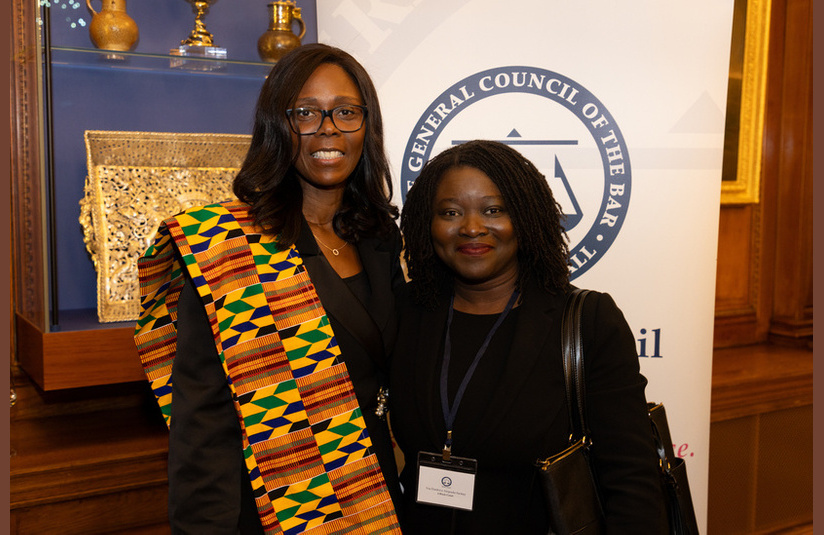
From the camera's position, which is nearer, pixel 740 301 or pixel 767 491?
pixel 767 491

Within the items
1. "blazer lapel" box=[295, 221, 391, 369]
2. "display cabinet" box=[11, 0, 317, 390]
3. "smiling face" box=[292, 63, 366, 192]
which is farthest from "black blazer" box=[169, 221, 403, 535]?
"display cabinet" box=[11, 0, 317, 390]

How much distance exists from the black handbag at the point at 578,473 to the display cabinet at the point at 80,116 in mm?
1402

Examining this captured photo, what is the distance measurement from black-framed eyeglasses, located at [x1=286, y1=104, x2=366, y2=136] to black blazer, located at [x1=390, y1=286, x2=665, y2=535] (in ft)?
1.76

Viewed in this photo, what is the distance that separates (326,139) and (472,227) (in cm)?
34

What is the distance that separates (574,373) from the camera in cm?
133

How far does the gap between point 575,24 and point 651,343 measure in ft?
3.07

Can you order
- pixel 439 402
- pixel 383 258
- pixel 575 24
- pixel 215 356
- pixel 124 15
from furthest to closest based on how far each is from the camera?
pixel 124 15 → pixel 575 24 → pixel 383 258 → pixel 439 402 → pixel 215 356

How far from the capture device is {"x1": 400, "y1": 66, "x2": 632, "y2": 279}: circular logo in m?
2.01

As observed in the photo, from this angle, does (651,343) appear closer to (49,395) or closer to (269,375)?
(269,375)

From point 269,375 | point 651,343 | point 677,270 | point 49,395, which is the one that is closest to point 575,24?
point 677,270

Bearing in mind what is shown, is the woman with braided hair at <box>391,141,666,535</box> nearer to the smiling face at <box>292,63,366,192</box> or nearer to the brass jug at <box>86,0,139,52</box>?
the smiling face at <box>292,63,366,192</box>

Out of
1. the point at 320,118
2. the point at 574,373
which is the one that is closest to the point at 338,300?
the point at 320,118

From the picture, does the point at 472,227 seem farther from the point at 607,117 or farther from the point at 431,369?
the point at 607,117

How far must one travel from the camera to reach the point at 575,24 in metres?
1.99
